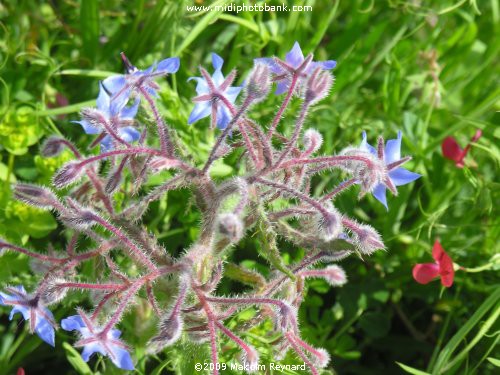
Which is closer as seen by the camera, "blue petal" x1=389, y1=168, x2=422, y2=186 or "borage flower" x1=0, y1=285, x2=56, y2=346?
"borage flower" x1=0, y1=285, x2=56, y2=346

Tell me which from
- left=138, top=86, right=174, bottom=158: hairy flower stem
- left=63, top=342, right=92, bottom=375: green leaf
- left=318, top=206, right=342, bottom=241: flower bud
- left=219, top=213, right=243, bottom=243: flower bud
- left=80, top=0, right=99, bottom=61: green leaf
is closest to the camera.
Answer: left=219, top=213, right=243, bottom=243: flower bud

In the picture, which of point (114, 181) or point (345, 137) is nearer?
point (114, 181)

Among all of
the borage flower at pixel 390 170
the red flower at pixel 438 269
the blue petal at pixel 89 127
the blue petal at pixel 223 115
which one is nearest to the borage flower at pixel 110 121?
the blue petal at pixel 89 127

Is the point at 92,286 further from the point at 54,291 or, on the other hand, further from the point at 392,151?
the point at 392,151

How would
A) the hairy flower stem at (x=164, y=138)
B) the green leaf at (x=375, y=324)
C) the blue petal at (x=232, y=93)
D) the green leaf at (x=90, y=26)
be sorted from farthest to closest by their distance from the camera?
the green leaf at (x=90, y=26) → the green leaf at (x=375, y=324) → the blue petal at (x=232, y=93) → the hairy flower stem at (x=164, y=138)

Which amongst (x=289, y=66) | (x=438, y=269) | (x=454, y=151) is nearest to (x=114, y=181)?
(x=289, y=66)

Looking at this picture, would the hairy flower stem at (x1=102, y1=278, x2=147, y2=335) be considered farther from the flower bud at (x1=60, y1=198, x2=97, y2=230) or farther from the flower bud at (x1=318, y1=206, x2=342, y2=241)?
the flower bud at (x1=318, y1=206, x2=342, y2=241)

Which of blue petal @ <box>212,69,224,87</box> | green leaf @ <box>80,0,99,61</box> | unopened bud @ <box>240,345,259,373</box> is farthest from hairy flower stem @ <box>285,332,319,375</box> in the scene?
green leaf @ <box>80,0,99,61</box>

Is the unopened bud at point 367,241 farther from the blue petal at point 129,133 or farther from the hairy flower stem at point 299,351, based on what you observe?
the blue petal at point 129,133

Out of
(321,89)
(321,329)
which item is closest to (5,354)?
(321,329)
